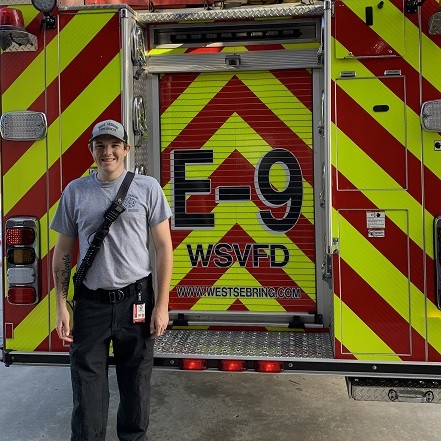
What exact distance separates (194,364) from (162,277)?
0.68 metres

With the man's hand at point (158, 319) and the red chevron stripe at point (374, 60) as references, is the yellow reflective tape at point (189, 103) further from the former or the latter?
the man's hand at point (158, 319)

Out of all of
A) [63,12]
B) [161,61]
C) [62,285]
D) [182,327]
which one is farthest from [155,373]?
[63,12]

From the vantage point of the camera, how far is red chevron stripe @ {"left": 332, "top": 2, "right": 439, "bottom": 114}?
3.09m

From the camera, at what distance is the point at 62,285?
3.00 metres

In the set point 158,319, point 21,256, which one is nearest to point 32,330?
point 21,256

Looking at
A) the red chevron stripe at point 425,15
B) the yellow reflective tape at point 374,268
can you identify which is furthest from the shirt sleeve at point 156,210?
the red chevron stripe at point 425,15

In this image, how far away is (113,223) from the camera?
114 inches

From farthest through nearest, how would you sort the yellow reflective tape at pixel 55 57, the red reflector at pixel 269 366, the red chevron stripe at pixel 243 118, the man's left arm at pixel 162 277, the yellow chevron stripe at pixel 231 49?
the red chevron stripe at pixel 243 118
the yellow chevron stripe at pixel 231 49
the yellow reflective tape at pixel 55 57
the red reflector at pixel 269 366
the man's left arm at pixel 162 277

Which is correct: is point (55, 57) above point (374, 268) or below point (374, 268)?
above

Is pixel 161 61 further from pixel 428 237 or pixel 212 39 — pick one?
pixel 428 237

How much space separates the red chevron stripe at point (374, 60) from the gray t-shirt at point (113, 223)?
1344 millimetres

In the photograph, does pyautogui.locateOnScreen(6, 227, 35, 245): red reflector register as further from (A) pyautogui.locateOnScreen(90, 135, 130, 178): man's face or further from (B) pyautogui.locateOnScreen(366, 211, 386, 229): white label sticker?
(B) pyautogui.locateOnScreen(366, 211, 386, 229): white label sticker

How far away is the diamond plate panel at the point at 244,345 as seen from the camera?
3346 millimetres

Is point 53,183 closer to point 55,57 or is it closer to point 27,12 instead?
point 55,57
